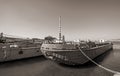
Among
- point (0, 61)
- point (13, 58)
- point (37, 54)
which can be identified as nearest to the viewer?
point (0, 61)

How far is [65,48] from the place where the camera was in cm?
950

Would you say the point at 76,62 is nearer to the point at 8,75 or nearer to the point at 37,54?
the point at 8,75

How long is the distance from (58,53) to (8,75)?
4444mm

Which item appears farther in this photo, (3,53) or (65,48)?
(3,53)

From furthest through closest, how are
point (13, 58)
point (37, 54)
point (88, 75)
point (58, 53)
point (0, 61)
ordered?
point (37, 54), point (13, 58), point (0, 61), point (58, 53), point (88, 75)

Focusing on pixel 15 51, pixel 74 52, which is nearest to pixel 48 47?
pixel 74 52

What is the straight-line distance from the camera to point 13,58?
45.2 ft

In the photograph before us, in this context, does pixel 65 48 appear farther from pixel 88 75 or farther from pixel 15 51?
pixel 15 51

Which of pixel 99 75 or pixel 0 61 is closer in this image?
pixel 99 75

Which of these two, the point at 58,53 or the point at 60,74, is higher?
the point at 58,53

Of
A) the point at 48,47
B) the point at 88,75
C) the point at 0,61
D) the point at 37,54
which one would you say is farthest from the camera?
the point at 37,54

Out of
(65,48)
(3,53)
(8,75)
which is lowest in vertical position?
(8,75)

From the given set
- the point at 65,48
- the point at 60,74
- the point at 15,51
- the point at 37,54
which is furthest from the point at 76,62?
the point at 37,54

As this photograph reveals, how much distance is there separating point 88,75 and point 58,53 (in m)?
3.21
